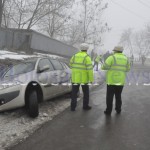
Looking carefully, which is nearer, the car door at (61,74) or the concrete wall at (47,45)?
the car door at (61,74)

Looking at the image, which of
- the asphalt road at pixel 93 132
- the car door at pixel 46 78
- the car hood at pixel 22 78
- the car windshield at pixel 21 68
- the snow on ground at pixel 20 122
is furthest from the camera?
the car windshield at pixel 21 68

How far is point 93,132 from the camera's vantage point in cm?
560

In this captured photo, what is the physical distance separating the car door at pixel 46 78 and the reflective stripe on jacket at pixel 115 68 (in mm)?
1622

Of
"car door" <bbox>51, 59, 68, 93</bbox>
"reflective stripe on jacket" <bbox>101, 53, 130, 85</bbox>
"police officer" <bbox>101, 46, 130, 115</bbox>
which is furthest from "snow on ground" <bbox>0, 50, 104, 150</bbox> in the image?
"reflective stripe on jacket" <bbox>101, 53, 130, 85</bbox>

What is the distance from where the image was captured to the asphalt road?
483 cm

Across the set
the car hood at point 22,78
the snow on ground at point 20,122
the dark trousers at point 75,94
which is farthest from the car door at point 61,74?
the car hood at point 22,78

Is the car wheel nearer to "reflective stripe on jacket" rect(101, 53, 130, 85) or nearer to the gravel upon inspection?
the gravel

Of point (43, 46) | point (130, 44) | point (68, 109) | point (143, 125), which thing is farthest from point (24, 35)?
point (130, 44)

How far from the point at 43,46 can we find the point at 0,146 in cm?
2142

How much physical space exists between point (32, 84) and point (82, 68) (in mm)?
1442

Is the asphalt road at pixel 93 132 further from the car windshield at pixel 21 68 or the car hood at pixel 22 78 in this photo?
the car windshield at pixel 21 68

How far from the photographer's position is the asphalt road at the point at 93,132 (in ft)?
15.8

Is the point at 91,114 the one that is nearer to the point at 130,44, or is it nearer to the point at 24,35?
the point at 24,35

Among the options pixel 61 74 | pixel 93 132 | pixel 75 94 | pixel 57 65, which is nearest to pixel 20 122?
pixel 93 132
